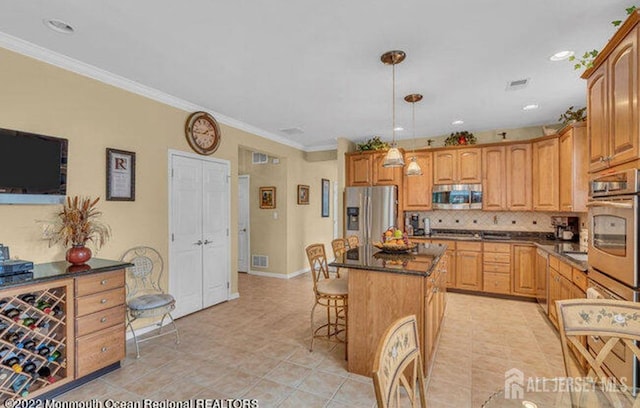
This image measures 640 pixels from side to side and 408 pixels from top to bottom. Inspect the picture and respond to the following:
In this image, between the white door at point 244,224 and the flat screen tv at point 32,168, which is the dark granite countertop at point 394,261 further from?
the white door at point 244,224

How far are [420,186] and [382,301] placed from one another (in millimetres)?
3335

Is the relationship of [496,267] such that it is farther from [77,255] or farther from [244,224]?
[77,255]

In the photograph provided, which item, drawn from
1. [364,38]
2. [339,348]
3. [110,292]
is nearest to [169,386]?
[110,292]

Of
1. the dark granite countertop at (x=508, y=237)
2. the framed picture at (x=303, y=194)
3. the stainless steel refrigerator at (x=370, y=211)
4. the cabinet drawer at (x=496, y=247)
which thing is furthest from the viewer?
the framed picture at (x=303, y=194)

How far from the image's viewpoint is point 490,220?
17.2 feet

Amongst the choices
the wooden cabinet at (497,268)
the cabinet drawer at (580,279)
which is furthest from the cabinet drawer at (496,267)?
the cabinet drawer at (580,279)

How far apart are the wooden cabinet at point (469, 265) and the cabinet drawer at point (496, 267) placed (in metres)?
0.08

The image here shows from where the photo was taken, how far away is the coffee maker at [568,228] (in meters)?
4.48

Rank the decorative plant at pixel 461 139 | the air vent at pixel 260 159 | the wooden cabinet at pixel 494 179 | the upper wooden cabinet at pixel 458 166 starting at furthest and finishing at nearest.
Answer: the air vent at pixel 260 159
the decorative plant at pixel 461 139
the upper wooden cabinet at pixel 458 166
the wooden cabinet at pixel 494 179

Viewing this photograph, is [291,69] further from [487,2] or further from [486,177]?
[486,177]

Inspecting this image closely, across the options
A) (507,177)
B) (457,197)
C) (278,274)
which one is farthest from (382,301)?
(278,274)

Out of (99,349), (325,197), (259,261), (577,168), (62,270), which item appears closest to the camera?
(62,270)

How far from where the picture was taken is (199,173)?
4.04 meters

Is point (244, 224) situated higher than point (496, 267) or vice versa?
point (244, 224)
